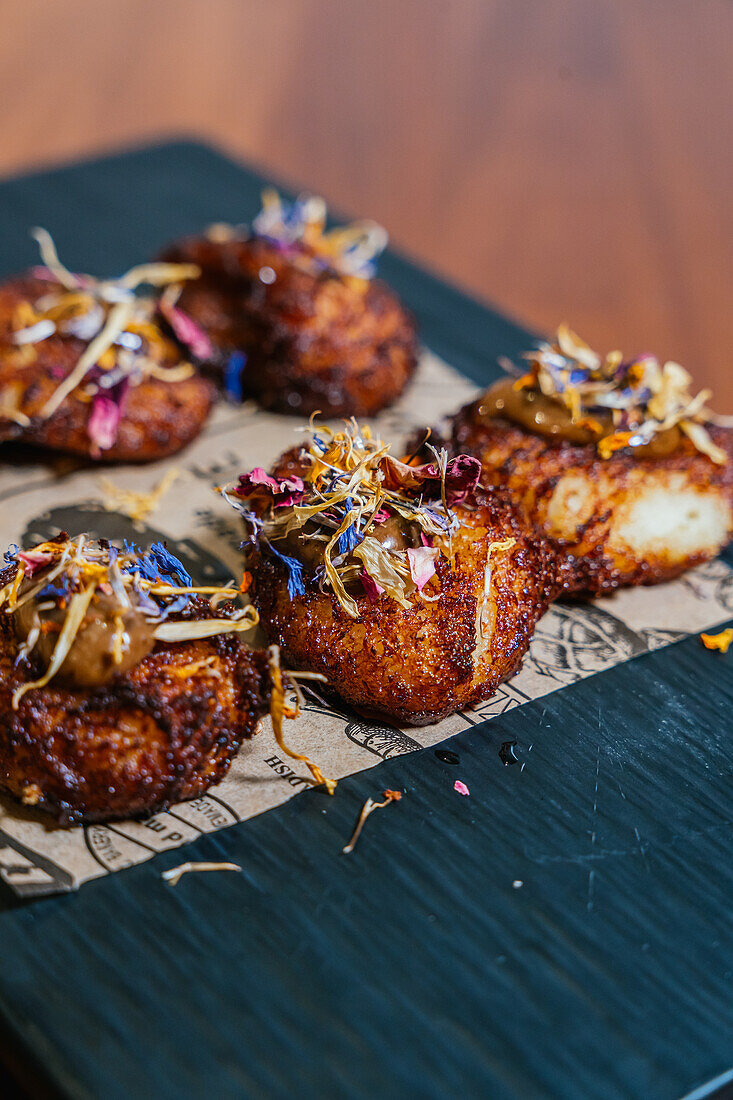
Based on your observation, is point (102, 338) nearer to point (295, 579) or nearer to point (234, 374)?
point (234, 374)

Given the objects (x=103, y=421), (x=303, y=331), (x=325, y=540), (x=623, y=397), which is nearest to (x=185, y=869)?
(x=325, y=540)

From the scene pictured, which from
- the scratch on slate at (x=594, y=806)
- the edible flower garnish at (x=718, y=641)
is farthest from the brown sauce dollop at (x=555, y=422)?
the scratch on slate at (x=594, y=806)

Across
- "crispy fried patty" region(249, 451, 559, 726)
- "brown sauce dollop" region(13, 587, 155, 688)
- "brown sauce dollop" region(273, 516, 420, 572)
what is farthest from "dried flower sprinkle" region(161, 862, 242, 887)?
"brown sauce dollop" region(273, 516, 420, 572)

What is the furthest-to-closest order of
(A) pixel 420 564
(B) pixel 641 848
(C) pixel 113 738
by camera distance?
(A) pixel 420 564 < (B) pixel 641 848 < (C) pixel 113 738

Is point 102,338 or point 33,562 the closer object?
point 33,562

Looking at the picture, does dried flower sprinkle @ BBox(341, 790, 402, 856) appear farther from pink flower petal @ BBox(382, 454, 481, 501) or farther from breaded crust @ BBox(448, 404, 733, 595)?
breaded crust @ BBox(448, 404, 733, 595)

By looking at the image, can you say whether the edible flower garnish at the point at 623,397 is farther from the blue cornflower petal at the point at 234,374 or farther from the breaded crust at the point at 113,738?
the breaded crust at the point at 113,738

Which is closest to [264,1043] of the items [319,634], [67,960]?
[67,960]
